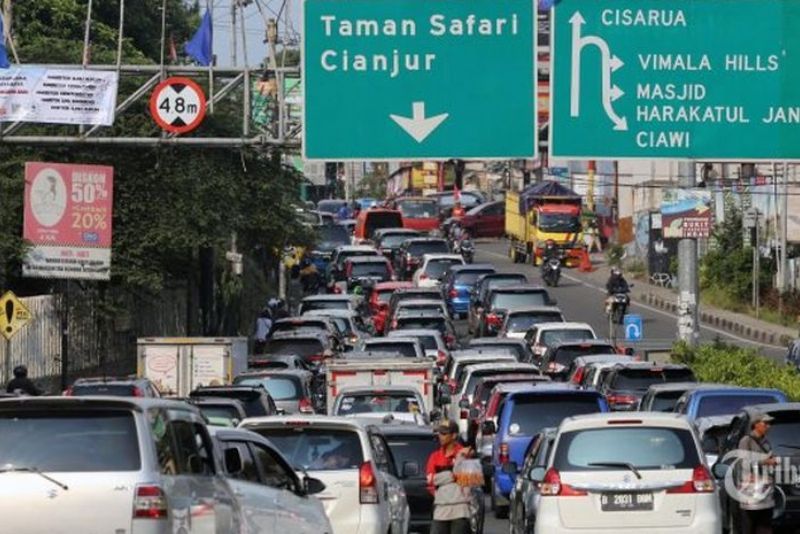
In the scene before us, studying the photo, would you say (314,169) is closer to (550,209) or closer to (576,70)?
(550,209)

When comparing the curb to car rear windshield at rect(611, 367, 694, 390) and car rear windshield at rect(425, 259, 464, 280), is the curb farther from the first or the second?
car rear windshield at rect(611, 367, 694, 390)

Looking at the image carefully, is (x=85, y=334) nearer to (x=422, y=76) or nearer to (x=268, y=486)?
(x=422, y=76)

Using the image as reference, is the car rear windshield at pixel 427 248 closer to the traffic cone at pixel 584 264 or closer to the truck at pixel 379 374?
the traffic cone at pixel 584 264

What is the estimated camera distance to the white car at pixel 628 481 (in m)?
18.7

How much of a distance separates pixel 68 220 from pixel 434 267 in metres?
28.5

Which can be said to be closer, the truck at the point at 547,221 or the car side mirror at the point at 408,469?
the car side mirror at the point at 408,469

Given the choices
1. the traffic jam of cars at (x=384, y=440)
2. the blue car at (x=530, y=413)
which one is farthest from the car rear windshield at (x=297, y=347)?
the blue car at (x=530, y=413)

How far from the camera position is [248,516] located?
596 inches

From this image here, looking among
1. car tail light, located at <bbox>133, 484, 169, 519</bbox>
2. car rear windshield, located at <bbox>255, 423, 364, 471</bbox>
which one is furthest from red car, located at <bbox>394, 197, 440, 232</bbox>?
car tail light, located at <bbox>133, 484, 169, 519</bbox>

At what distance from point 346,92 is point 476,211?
68847 millimetres

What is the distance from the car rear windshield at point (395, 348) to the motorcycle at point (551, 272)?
31.3m

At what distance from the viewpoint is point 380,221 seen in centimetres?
9088

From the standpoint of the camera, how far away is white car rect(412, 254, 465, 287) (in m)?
68.0

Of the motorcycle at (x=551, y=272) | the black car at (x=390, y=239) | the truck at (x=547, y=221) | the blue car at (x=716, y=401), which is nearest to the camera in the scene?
the blue car at (x=716, y=401)
